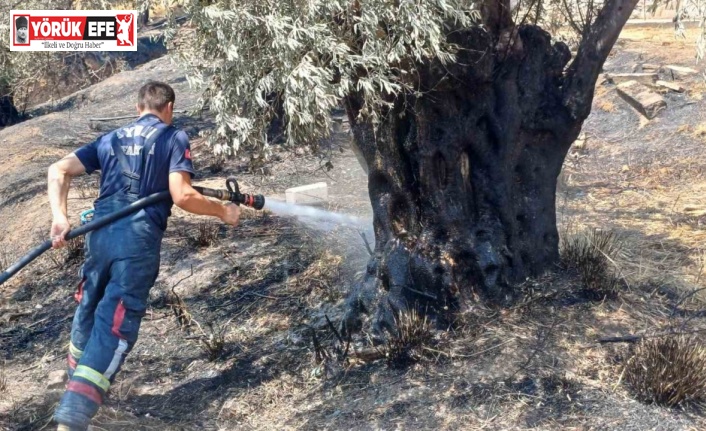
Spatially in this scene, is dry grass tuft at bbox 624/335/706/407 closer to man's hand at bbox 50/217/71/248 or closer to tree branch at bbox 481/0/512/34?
tree branch at bbox 481/0/512/34

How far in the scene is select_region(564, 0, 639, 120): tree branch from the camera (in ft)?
19.1

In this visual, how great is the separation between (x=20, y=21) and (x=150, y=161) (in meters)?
5.34

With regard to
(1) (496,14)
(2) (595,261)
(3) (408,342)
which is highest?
(1) (496,14)

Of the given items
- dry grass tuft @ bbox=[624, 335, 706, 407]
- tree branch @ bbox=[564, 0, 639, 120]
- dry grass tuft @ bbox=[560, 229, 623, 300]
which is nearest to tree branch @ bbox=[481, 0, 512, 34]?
tree branch @ bbox=[564, 0, 639, 120]

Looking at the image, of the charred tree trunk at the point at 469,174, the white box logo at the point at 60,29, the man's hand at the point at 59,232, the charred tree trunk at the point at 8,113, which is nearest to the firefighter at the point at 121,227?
the man's hand at the point at 59,232

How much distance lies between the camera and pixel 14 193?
10.5 m

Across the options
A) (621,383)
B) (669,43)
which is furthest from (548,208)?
(669,43)

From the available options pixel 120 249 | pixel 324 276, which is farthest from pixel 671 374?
pixel 120 249

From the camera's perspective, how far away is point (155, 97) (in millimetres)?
5219

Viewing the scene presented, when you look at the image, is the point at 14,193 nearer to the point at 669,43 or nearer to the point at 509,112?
the point at 509,112

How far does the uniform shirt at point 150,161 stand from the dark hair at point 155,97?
0.09 metres

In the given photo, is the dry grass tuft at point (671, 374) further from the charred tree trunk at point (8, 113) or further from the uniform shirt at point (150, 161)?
the charred tree trunk at point (8, 113)

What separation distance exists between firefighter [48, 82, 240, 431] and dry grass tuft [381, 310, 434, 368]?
1274mm

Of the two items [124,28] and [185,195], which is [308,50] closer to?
[185,195]
